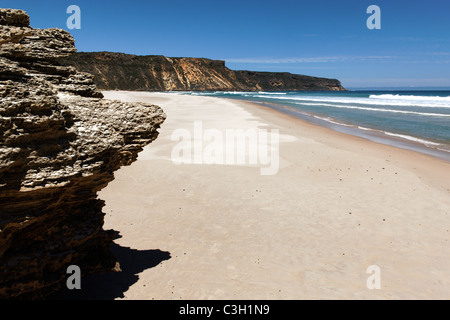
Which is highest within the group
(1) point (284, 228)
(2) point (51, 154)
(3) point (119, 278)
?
(2) point (51, 154)

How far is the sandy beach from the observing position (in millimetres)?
5148

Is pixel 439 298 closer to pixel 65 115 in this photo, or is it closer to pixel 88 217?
pixel 88 217

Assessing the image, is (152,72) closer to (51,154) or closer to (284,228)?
(284,228)

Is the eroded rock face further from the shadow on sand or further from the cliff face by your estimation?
the cliff face

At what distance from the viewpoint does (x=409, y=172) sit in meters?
11.6

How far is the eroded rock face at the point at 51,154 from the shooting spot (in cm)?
369

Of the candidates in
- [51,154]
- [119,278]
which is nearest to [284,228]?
[119,278]

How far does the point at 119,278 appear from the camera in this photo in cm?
530

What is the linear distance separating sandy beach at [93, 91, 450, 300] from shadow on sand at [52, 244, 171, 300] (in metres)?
0.08

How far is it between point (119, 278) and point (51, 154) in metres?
2.51

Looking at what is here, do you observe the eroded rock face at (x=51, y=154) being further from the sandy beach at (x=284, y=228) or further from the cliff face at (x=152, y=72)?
the cliff face at (x=152, y=72)

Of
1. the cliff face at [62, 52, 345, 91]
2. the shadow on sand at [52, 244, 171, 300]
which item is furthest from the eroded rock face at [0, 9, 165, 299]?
the cliff face at [62, 52, 345, 91]

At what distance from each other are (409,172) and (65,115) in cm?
1170
